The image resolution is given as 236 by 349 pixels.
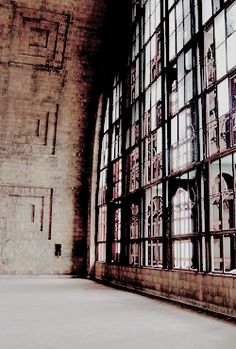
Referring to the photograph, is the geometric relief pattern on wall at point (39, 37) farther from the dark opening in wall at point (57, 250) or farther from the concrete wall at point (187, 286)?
the concrete wall at point (187, 286)

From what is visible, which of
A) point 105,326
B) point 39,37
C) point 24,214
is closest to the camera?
point 105,326

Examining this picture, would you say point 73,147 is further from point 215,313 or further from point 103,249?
point 215,313

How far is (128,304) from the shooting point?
28.5 ft

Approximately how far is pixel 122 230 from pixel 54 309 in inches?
229

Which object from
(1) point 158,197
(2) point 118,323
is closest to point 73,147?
(1) point 158,197

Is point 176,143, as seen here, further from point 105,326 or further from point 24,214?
point 24,214

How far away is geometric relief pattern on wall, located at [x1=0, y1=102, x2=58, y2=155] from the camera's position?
55.9 feet

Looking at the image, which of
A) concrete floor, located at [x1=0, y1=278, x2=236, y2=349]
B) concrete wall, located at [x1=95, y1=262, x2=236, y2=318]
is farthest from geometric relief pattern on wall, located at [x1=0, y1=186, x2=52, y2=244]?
concrete floor, located at [x1=0, y1=278, x2=236, y2=349]

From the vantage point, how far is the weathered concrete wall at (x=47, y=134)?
1641 centimetres

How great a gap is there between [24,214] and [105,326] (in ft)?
37.2

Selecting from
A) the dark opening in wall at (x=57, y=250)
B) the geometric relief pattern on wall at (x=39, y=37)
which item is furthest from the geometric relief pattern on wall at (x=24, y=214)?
the geometric relief pattern on wall at (x=39, y=37)

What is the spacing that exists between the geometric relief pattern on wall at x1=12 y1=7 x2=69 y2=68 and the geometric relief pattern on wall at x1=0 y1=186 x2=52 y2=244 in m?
4.93

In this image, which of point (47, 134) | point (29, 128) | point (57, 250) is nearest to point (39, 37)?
point (29, 128)

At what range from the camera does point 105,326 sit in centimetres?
607
